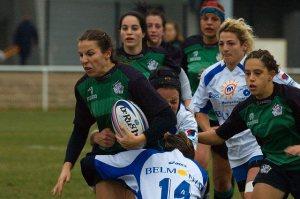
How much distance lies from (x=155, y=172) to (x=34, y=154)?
7979 millimetres

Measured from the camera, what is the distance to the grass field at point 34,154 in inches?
439

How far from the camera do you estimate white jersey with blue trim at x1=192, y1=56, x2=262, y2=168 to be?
8.81 metres

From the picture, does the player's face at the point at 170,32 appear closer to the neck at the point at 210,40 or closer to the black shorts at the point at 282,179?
Answer: the neck at the point at 210,40

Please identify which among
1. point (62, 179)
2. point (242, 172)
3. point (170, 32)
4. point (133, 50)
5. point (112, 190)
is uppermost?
point (133, 50)

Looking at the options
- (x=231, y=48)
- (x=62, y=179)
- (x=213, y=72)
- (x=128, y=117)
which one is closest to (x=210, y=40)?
(x=213, y=72)

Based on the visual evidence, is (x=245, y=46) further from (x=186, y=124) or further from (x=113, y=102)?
(x=113, y=102)

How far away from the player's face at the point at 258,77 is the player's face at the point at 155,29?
288 centimetres

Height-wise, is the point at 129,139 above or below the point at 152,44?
below

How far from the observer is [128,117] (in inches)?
271

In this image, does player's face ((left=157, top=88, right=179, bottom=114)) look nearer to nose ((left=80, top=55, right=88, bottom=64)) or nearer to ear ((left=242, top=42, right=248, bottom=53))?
nose ((left=80, top=55, right=88, bottom=64))

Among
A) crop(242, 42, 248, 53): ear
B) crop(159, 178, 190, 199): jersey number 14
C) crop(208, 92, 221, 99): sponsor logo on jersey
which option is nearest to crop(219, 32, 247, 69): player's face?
crop(242, 42, 248, 53): ear

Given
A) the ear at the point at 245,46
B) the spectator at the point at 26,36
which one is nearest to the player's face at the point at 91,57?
the ear at the point at 245,46

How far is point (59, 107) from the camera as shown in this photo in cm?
2489

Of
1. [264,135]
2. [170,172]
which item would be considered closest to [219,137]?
[264,135]
